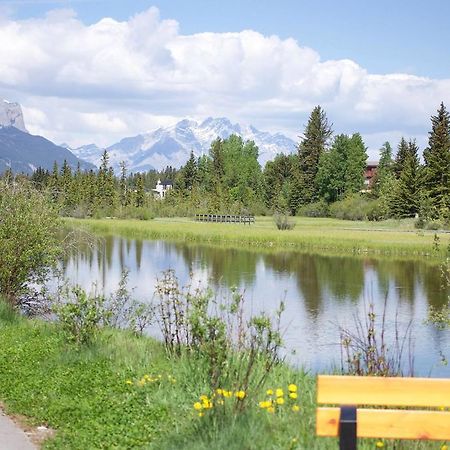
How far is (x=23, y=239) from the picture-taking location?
15281 mm

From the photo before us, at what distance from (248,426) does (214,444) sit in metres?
0.49

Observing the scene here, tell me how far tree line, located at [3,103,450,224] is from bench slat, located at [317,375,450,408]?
62.7 m

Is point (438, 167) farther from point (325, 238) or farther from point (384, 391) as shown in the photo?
point (384, 391)

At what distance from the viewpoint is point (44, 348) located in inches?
407

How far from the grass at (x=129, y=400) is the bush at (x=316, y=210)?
80638 mm

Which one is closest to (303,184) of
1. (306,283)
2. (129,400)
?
(306,283)

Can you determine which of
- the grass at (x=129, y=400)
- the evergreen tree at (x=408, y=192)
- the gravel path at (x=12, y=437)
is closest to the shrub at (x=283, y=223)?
the evergreen tree at (x=408, y=192)

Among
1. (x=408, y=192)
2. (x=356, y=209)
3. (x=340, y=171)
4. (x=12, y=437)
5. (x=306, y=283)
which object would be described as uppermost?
(x=340, y=171)

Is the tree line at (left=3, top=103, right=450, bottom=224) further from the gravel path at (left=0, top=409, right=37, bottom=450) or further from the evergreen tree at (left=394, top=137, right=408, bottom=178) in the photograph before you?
the gravel path at (left=0, top=409, right=37, bottom=450)

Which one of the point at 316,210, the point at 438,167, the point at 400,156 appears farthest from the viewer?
the point at 316,210

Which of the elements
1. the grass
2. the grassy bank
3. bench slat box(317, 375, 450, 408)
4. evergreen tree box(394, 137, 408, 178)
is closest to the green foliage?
evergreen tree box(394, 137, 408, 178)

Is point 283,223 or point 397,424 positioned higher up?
point 397,424

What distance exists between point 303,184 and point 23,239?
79.2 meters

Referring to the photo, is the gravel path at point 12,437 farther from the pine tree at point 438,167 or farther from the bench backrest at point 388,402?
the pine tree at point 438,167
